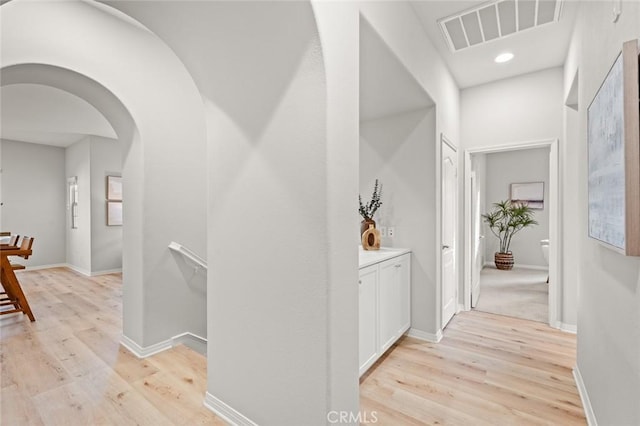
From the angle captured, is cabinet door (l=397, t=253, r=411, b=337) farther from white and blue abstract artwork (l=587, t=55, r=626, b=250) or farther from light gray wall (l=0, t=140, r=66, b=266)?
light gray wall (l=0, t=140, r=66, b=266)

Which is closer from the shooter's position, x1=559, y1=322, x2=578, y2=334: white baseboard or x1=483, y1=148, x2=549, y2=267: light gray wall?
x1=559, y1=322, x2=578, y2=334: white baseboard

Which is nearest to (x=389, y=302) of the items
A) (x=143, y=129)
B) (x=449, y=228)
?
(x=449, y=228)

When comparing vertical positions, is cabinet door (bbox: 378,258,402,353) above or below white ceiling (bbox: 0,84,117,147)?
below

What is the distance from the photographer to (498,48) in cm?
300

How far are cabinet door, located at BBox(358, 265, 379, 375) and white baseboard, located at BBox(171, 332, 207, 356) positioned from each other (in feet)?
5.05

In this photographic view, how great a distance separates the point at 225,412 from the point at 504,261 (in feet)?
22.0

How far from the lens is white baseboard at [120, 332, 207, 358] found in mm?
2578

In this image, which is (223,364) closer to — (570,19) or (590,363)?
(590,363)

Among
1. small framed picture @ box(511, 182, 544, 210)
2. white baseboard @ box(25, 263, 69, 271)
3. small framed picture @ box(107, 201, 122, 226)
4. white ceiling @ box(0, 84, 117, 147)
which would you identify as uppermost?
white ceiling @ box(0, 84, 117, 147)

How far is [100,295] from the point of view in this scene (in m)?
4.61

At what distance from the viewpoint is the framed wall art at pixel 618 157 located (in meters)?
1.05

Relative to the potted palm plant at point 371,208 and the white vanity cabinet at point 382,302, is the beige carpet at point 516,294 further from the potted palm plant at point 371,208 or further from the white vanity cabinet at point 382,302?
the potted palm plant at point 371,208

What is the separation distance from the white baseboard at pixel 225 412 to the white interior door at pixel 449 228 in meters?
2.26

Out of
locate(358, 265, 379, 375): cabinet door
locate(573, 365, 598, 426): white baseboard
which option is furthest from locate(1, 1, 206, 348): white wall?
locate(573, 365, 598, 426): white baseboard
